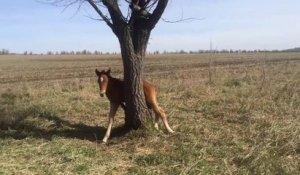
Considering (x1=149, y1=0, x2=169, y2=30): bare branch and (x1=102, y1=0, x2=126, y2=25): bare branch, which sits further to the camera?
(x1=102, y1=0, x2=126, y2=25): bare branch

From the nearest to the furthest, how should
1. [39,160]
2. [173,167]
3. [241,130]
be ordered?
1. [173,167]
2. [39,160]
3. [241,130]

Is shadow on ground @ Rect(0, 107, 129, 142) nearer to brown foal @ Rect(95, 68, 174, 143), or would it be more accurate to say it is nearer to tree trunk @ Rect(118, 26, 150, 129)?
tree trunk @ Rect(118, 26, 150, 129)

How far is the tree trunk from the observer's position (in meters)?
10.1

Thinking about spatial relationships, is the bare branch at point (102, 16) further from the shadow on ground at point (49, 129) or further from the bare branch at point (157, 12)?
the shadow on ground at point (49, 129)

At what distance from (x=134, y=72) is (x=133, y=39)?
714mm

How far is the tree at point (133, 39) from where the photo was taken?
1005 centimetres

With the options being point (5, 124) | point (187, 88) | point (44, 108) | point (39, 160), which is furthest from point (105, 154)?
point (187, 88)

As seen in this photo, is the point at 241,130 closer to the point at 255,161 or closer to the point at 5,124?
the point at 255,161

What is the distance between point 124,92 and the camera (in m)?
10.3

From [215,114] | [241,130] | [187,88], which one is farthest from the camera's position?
[187,88]

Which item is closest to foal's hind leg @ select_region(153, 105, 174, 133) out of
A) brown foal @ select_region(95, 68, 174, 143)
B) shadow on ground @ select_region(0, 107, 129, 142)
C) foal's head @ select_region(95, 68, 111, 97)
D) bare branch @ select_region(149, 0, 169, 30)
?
brown foal @ select_region(95, 68, 174, 143)

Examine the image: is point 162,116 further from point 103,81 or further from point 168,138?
point 103,81

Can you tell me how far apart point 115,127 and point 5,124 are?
2.73 metres

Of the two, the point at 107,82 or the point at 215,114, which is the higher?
the point at 107,82
